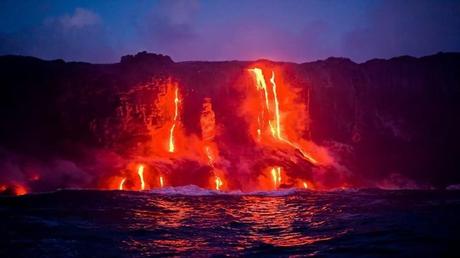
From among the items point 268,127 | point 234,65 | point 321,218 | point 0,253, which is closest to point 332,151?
point 268,127

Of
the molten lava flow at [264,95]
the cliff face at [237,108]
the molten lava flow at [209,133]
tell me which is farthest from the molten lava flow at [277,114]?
the molten lava flow at [209,133]

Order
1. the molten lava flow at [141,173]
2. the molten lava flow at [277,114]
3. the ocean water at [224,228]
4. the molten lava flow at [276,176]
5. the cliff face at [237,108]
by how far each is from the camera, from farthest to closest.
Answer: the molten lava flow at [277,114], the cliff face at [237,108], the molten lava flow at [276,176], the molten lava flow at [141,173], the ocean water at [224,228]

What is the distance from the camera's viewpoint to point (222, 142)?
127 ft

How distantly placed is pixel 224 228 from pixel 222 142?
2310 cm

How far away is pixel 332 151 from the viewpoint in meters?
40.6

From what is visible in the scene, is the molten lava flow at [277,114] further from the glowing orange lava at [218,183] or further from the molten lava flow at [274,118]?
the glowing orange lava at [218,183]

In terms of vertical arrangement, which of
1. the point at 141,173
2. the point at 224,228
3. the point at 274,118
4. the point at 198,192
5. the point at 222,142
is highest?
the point at 274,118

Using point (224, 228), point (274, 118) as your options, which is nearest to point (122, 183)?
point (274, 118)

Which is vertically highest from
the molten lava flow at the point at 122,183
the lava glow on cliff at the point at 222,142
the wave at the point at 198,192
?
the lava glow on cliff at the point at 222,142

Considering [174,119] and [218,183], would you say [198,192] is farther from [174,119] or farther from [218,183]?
[174,119]

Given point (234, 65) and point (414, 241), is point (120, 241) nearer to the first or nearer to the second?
point (414, 241)

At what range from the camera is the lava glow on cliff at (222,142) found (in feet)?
112

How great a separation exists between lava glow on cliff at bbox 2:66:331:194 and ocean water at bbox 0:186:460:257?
9139mm

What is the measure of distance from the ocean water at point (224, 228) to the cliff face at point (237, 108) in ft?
40.0
